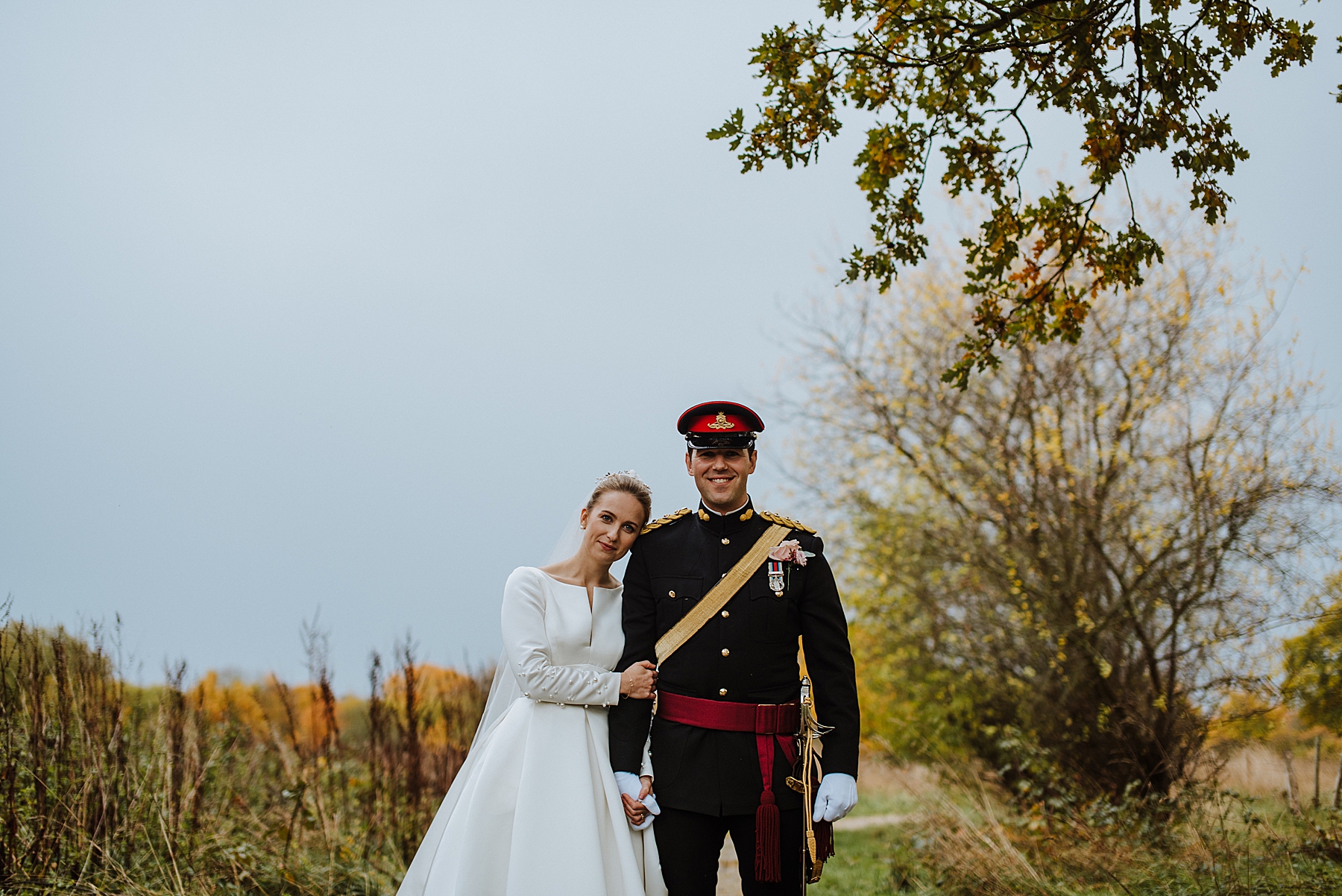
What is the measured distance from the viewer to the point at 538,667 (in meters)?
2.90

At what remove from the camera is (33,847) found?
157 inches

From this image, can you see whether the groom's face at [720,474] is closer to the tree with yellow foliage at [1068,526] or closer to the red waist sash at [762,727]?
the red waist sash at [762,727]

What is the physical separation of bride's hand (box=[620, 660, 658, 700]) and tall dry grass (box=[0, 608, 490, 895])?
7.90 feet

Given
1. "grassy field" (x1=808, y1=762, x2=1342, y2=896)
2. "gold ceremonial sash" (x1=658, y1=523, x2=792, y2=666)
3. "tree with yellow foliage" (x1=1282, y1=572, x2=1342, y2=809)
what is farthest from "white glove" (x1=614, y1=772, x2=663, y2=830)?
"tree with yellow foliage" (x1=1282, y1=572, x2=1342, y2=809)

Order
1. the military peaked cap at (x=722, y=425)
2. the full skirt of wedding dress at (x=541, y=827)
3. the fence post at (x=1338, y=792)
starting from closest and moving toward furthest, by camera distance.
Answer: the full skirt of wedding dress at (x=541, y=827)
the military peaked cap at (x=722, y=425)
the fence post at (x=1338, y=792)

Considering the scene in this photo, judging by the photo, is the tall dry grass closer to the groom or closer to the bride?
the bride

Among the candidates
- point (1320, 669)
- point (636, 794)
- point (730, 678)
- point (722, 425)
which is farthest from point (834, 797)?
point (1320, 669)

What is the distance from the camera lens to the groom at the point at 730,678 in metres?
2.79

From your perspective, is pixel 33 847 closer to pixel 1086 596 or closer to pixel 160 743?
pixel 160 743

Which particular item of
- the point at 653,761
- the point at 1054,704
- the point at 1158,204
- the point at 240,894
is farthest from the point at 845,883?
the point at 1158,204

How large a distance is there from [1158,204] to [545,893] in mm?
7608

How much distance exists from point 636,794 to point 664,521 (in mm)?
801

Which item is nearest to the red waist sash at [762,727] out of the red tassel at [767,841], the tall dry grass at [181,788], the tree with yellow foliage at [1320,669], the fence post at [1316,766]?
the red tassel at [767,841]

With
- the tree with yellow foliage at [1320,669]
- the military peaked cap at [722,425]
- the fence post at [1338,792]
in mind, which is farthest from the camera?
the tree with yellow foliage at [1320,669]
